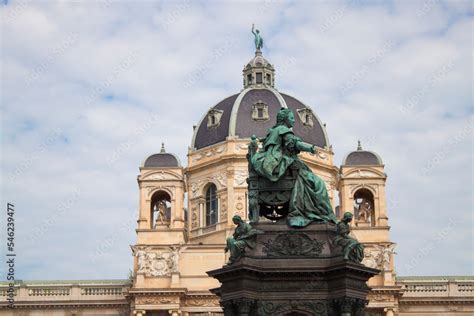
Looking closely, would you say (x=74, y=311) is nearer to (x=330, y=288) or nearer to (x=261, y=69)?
(x=261, y=69)

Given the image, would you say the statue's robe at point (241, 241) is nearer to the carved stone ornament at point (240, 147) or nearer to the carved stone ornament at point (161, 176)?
the carved stone ornament at point (161, 176)

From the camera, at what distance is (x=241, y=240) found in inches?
904

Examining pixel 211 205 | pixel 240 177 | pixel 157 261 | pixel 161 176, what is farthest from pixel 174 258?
pixel 240 177

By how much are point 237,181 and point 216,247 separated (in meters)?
7.52

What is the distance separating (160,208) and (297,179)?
4626 centimetres

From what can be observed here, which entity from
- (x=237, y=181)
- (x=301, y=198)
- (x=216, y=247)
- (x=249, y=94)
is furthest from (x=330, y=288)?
(x=249, y=94)

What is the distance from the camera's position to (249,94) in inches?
3095

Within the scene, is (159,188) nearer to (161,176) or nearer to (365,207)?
(161,176)

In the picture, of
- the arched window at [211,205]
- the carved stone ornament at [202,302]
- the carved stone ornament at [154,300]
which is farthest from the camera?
the arched window at [211,205]

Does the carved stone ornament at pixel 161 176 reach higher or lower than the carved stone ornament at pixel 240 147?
lower

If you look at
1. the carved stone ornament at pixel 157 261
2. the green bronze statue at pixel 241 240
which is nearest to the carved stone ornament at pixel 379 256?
the carved stone ornament at pixel 157 261

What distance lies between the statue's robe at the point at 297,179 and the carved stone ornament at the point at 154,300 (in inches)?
1607

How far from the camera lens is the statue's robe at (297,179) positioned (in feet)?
76.9

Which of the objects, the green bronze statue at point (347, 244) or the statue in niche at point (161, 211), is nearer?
the green bronze statue at point (347, 244)
